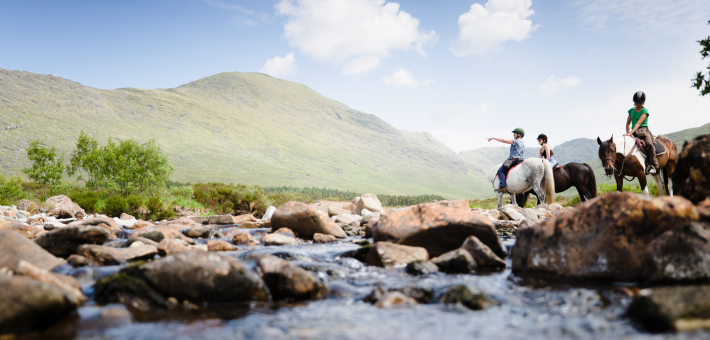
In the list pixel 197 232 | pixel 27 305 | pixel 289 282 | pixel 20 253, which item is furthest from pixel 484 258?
pixel 197 232

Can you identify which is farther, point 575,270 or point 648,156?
point 648,156

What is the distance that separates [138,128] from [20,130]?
129ft

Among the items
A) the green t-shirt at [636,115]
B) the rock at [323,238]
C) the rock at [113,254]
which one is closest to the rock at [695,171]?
the rock at [323,238]

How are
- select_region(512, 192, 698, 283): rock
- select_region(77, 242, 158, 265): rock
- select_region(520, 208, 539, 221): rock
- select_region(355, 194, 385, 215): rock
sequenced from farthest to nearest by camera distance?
select_region(355, 194, 385, 215): rock → select_region(520, 208, 539, 221): rock → select_region(77, 242, 158, 265): rock → select_region(512, 192, 698, 283): rock

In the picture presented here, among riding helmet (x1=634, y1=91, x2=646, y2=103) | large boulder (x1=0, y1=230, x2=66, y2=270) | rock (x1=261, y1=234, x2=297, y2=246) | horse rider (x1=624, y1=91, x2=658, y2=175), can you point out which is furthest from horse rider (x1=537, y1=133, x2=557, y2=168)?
large boulder (x1=0, y1=230, x2=66, y2=270)

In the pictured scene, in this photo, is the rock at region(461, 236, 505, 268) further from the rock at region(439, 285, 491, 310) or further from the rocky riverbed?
the rock at region(439, 285, 491, 310)

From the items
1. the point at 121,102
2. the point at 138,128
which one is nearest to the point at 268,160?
the point at 138,128

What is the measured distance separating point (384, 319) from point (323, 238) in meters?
6.54

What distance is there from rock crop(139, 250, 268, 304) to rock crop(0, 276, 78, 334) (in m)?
1.09

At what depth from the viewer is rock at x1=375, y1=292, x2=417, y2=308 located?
506 centimetres

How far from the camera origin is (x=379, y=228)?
30.2ft

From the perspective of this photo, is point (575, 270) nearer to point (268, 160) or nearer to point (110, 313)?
point (110, 313)

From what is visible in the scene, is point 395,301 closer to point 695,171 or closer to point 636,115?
point 695,171

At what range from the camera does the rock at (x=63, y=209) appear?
1816 cm
